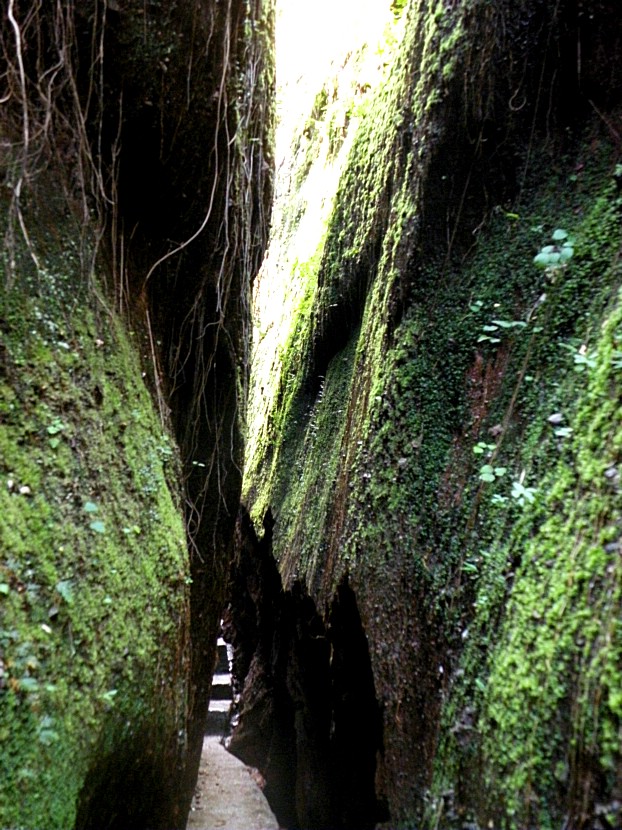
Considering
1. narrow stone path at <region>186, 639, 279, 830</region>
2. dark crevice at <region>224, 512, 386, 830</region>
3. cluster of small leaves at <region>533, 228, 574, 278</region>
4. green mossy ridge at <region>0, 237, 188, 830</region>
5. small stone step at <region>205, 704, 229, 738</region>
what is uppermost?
cluster of small leaves at <region>533, 228, 574, 278</region>

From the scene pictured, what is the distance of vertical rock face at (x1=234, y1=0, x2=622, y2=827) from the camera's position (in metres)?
2.39

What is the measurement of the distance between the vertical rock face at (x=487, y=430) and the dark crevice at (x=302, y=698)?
26 centimetres

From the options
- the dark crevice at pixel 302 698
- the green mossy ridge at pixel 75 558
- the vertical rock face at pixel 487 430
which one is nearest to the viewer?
the vertical rock face at pixel 487 430

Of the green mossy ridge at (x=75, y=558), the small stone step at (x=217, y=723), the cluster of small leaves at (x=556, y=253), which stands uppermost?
the cluster of small leaves at (x=556, y=253)

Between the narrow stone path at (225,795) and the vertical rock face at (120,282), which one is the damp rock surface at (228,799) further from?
the vertical rock face at (120,282)

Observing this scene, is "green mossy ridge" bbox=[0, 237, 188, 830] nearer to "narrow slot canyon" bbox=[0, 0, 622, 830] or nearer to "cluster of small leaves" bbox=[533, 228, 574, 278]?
"narrow slot canyon" bbox=[0, 0, 622, 830]

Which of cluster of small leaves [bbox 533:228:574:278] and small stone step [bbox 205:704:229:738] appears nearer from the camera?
cluster of small leaves [bbox 533:228:574:278]

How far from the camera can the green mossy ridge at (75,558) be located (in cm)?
250

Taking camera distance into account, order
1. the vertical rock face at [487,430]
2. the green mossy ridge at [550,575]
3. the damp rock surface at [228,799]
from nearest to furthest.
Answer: the green mossy ridge at [550,575] < the vertical rock face at [487,430] < the damp rock surface at [228,799]

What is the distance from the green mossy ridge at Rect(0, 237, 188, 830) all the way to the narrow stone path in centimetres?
444

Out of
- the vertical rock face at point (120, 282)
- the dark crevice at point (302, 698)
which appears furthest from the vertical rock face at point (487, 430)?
the vertical rock face at point (120, 282)

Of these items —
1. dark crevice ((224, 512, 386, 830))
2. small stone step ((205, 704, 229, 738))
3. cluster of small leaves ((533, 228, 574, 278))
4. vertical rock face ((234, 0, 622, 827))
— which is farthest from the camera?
small stone step ((205, 704, 229, 738))

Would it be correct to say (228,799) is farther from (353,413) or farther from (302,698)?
(353,413)

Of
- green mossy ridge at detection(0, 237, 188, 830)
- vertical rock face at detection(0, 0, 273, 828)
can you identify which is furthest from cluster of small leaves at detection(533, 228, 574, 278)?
green mossy ridge at detection(0, 237, 188, 830)
